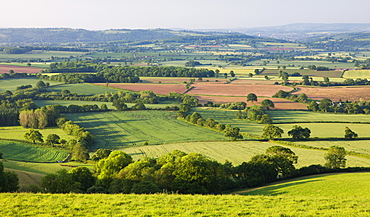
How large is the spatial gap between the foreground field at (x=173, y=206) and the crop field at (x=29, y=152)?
1618 inches

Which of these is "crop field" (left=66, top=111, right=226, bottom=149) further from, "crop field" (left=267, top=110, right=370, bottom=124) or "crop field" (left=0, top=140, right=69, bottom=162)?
"crop field" (left=267, top=110, right=370, bottom=124)

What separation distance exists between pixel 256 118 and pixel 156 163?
49478 millimetres

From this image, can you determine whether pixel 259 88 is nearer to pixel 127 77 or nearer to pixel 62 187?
pixel 127 77

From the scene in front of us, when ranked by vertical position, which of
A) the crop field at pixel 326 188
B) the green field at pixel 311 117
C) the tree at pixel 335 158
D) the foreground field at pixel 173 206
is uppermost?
the foreground field at pixel 173 206

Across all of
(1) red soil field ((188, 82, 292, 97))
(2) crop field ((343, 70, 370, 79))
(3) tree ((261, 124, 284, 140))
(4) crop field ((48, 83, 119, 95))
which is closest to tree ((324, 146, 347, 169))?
(3) tree ((261, 124, 284, 140))

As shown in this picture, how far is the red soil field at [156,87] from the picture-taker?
135 m

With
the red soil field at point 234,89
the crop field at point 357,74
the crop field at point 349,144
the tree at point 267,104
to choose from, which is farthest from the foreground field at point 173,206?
the crop field at point 357,74

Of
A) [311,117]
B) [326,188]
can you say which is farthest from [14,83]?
[326,188]

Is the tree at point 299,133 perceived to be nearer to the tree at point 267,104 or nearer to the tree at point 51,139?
the tree at point 267,104

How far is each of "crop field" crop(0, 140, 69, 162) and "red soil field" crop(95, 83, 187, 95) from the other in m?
67.2

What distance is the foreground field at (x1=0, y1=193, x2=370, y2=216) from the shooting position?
67.6 feet

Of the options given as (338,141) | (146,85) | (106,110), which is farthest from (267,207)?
(146,85)

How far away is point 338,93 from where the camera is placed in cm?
12481

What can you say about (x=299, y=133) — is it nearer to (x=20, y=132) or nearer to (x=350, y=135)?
(x=350, y=135)
